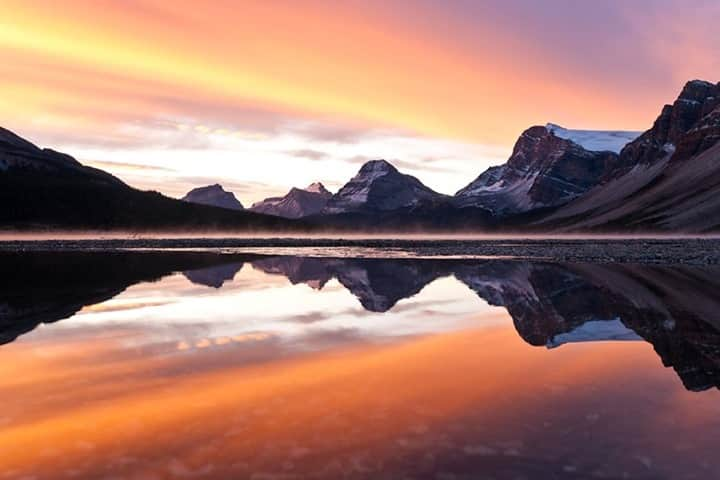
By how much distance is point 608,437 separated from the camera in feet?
26.5

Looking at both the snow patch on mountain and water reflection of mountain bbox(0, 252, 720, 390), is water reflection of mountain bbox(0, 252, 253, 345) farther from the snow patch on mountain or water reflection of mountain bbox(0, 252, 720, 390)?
the snow patch on mountain

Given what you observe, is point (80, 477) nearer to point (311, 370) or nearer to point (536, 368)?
point (311, 370)

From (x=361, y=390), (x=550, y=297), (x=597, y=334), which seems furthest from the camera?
(x=550, y=297)

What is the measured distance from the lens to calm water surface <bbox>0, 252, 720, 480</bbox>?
7.36m

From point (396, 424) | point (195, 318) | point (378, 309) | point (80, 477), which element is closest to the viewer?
point (80, 477)

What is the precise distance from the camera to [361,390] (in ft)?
34.8

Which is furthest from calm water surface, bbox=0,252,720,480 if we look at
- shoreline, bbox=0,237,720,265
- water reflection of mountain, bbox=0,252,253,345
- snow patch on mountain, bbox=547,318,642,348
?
shoreline, bbox=0,237,720,265

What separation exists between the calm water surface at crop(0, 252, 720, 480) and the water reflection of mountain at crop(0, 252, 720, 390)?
0.16m

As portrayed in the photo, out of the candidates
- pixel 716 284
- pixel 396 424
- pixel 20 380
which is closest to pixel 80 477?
pixel 396 424

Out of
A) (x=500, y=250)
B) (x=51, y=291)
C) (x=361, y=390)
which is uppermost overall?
(x=361, y=390)

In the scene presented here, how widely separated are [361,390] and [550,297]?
55.3 ft

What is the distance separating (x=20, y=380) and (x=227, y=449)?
6136 millimetres

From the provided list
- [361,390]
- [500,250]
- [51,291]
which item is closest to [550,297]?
[361,390]

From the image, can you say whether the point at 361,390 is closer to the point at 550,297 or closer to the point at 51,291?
the point at 550,297
